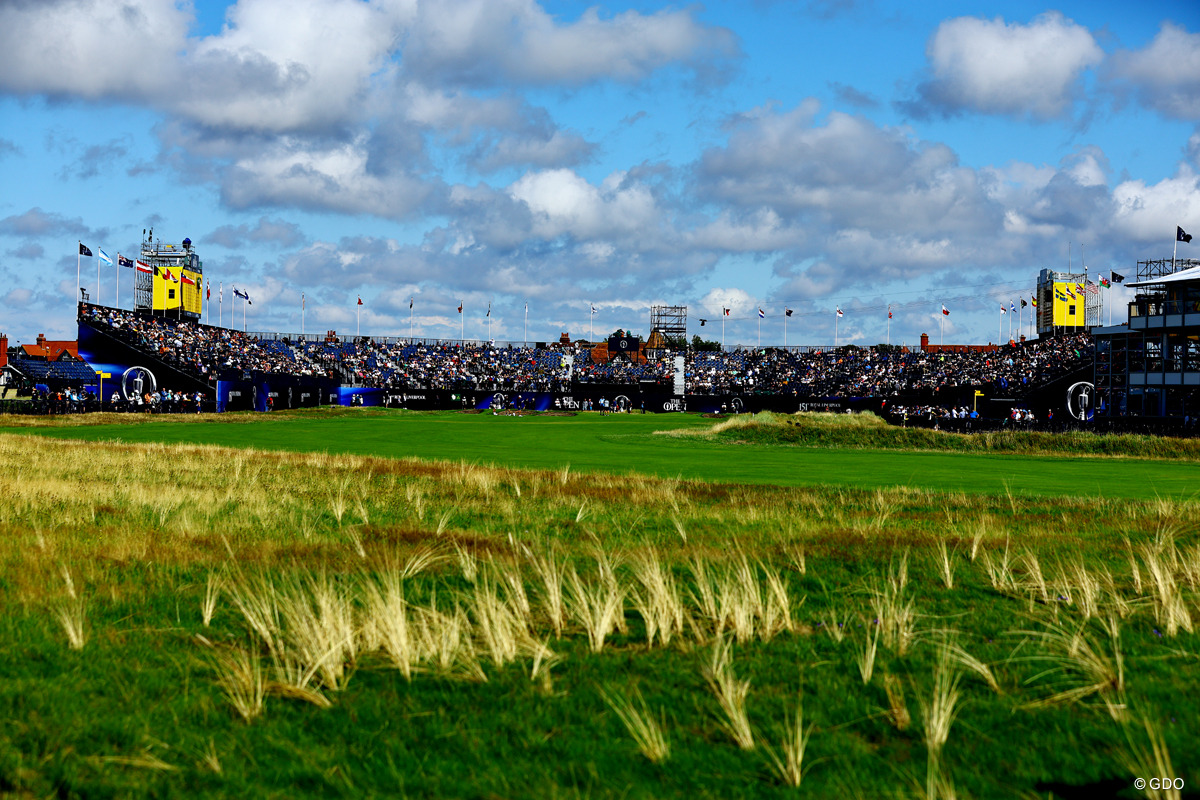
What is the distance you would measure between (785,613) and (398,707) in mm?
3747

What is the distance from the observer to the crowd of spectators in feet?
290

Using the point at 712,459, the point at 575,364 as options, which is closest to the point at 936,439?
the point at 712,459

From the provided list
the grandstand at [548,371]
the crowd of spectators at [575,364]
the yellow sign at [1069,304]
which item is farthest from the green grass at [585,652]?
the yellow sign at [1069,304]

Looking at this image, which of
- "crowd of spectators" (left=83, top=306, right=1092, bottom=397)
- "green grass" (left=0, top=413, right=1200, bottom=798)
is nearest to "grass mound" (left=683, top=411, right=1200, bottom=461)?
"green grass" (left=0, top=413, right=1200, bottom=798)

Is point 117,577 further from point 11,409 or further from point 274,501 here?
point 11,409

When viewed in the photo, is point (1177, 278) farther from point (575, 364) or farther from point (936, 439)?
point (575, 364)

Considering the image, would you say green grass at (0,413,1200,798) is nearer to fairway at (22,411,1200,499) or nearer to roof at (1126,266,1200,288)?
fairway at (22,411,1200,499)

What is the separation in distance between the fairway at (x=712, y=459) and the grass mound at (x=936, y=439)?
2996 mm

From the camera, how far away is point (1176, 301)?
223ft

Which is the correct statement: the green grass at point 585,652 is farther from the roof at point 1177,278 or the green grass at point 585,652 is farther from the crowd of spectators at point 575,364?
the crowd of spectators at point 575,364

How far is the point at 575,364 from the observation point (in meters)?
118

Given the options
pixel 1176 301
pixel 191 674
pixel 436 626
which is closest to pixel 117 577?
pixel 191 674

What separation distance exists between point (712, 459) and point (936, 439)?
1821 centimetres

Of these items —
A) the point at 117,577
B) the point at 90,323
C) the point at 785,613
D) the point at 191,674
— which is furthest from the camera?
the point at 90,323
